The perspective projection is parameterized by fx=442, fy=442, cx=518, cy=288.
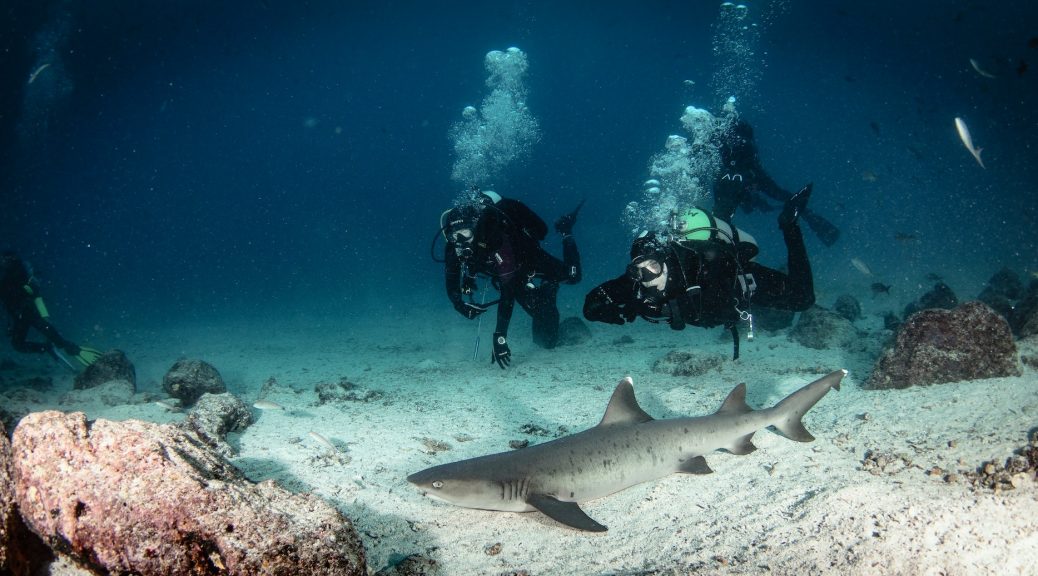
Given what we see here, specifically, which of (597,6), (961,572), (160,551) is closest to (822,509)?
(961,572)

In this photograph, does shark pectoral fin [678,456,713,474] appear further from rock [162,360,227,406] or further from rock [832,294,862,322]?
rock [832,294,862,322]

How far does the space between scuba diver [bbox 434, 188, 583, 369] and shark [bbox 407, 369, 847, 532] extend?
5.12 m

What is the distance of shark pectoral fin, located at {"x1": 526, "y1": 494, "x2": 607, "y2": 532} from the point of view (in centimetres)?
298

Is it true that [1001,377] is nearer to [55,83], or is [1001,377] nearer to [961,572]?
[961,572]

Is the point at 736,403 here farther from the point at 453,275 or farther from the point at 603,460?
the point at 453,275

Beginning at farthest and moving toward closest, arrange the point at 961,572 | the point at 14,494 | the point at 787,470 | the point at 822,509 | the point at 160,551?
the point at 787,470 < the point at 822,509 < the point at 961,572 < the point at 14,494 < the point at 160,551

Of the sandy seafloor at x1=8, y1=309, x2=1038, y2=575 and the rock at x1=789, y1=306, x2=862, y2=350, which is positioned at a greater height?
the rock at x1=789, y1=306, x2=862, y2=350

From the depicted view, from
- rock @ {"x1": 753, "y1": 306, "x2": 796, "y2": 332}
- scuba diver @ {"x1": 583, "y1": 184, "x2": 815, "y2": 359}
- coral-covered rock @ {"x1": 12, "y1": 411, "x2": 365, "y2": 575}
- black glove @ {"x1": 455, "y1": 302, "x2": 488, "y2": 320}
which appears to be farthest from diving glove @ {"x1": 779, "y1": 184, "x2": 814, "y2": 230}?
coral-covered rock @ {"x1": 12, "y1": 411, "x2": 365, "y2": 575}

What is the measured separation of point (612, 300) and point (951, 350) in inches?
165

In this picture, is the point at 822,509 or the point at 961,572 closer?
the point at 961,572

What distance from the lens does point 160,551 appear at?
70.5 inches

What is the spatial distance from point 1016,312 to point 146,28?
54077 mm

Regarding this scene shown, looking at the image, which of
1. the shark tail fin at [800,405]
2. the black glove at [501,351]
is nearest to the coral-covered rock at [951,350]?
the shark tail fin at [800,405]

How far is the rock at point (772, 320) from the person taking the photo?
12008 mm
